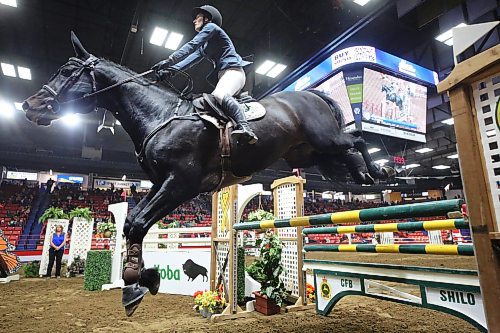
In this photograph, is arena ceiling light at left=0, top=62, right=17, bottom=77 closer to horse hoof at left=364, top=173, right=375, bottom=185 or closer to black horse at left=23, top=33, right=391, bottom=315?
black horse at left=23, top=33, right=391, bottom=315

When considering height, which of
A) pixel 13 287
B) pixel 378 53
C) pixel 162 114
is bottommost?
pixel 13 287

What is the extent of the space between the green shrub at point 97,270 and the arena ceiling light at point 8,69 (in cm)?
888

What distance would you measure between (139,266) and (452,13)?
10.0 meters

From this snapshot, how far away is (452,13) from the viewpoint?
8.12 m

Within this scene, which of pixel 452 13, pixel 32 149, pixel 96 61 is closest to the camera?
pixel 96 61

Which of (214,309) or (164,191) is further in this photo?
(214,309)

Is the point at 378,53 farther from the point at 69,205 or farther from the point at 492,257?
the point at 69,205

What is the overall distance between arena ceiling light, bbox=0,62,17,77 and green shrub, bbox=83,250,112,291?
888cm

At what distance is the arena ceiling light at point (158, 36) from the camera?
8508mm

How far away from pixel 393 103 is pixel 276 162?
587 cm

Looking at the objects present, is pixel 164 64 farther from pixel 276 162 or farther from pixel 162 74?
pixel 276 162

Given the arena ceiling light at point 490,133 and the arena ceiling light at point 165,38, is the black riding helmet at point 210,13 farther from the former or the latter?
the arena ceiling light at point 165,38

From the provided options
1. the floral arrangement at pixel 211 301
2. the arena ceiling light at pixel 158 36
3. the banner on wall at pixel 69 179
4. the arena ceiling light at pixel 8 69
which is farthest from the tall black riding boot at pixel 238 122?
the banner on wall at pixel 69 179

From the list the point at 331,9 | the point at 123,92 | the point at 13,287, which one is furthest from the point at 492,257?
the point at 331,9
